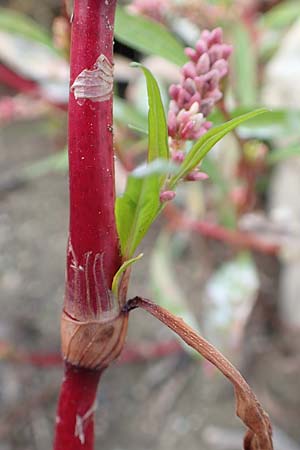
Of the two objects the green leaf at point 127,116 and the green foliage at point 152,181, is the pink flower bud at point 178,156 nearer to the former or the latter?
the green foliage at point 152,181

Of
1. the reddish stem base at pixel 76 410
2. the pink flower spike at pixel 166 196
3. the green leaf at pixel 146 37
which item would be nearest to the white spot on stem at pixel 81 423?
the reddish stem base at pixel 76 410

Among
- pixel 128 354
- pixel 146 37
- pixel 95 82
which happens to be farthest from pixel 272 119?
pixel 128 354

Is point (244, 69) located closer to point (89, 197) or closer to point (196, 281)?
point (196, 281)

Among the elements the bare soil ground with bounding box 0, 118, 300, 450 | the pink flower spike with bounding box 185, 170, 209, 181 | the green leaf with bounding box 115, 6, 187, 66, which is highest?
the green leaf with bounding box 115, 6, 187, 66

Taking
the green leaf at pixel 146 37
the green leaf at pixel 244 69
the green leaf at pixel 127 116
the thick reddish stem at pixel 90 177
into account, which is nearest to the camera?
the thick reddish stem at pixel 90 177

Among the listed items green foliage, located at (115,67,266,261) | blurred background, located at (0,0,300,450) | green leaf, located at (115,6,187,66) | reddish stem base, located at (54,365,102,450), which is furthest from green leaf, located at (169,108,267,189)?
blurred background, located at (0,0,300,450)

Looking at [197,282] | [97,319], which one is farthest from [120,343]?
[197,282]

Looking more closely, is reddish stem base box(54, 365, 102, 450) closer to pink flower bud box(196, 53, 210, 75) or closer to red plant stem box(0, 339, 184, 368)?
pink flower bud box(196, 53, 210, 75)
